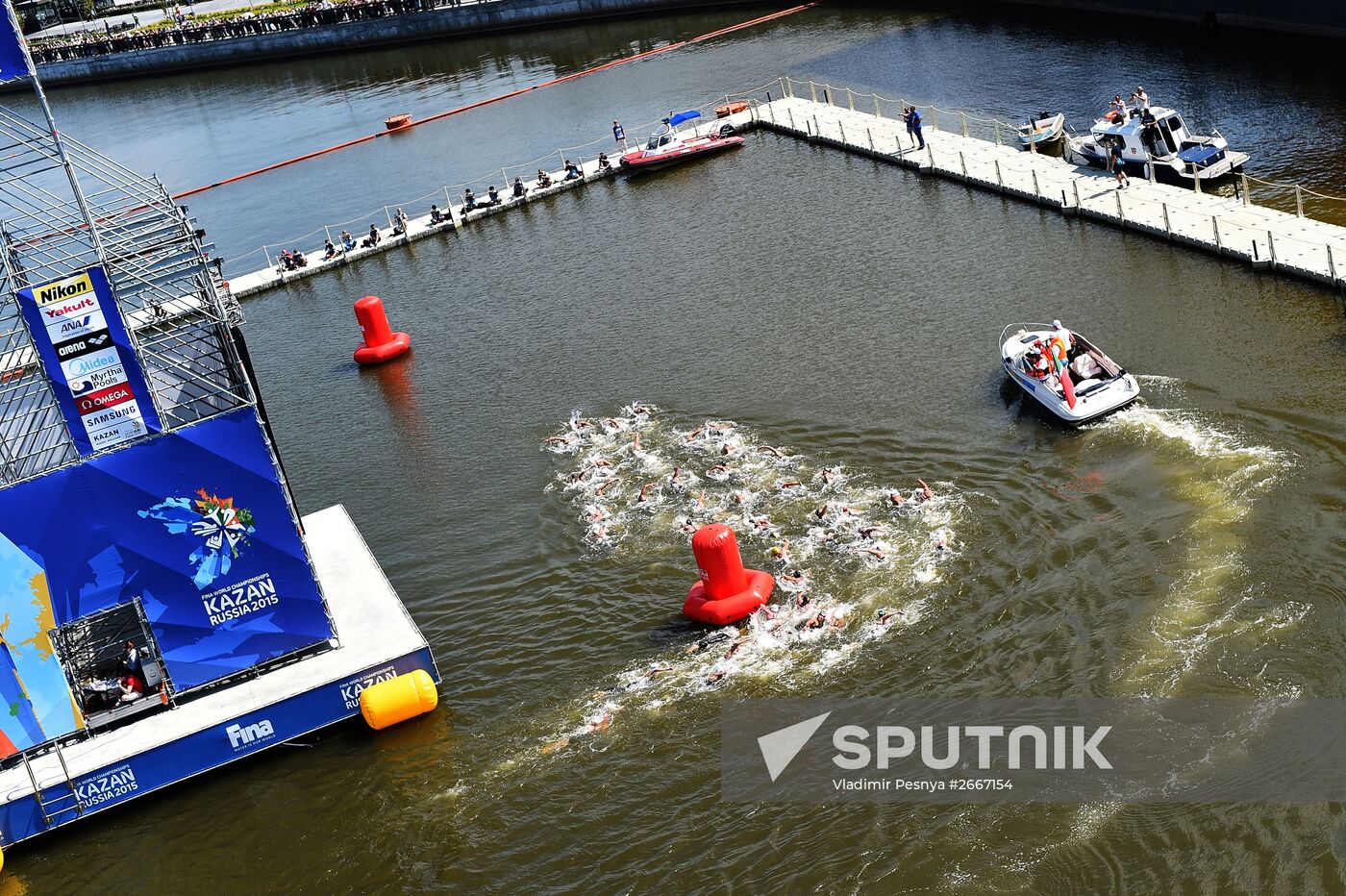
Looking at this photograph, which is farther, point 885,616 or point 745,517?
point 745,517

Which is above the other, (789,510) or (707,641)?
(789,510)

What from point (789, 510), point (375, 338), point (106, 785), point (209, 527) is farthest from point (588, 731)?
point (375, 338)

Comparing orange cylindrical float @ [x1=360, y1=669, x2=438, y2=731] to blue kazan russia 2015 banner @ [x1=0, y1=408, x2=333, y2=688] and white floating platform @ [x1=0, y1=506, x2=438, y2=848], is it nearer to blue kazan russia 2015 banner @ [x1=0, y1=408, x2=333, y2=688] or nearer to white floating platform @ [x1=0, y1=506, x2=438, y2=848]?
white floating platform @ [x1=0, y1=506, x2=438, y2=848]

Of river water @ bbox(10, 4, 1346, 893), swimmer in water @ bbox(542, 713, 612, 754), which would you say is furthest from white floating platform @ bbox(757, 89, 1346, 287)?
swimmer in water @ bbox(542, 713, 612, 754)

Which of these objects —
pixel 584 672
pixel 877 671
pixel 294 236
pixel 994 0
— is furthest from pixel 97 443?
pixel 994 0

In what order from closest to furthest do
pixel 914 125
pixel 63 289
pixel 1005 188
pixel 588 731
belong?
pixel 63 289 → pixel 588 731 → pixel 1005 188 → pixel 914 125

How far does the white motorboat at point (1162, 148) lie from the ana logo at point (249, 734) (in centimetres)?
3899

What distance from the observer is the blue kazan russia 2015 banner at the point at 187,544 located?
27.9m

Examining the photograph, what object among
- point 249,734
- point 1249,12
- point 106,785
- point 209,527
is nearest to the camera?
point 106,785

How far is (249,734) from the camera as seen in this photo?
28.5 meters

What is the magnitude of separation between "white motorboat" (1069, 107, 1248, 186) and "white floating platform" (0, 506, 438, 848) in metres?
35.9

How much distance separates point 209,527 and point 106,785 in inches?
230

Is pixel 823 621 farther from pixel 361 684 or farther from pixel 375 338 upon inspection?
pixel 375 338

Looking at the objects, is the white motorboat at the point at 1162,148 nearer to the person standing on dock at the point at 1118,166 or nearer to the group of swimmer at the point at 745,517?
the person standing on dock at the point at 1118,166
